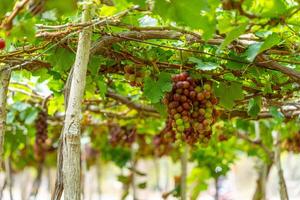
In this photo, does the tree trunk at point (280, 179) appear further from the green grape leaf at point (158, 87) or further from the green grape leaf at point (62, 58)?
the green grape leaf at point (62, 58)

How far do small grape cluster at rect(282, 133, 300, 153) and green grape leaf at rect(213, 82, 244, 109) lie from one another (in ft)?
6.19

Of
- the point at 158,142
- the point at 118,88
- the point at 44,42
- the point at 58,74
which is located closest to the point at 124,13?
the point at 44,42

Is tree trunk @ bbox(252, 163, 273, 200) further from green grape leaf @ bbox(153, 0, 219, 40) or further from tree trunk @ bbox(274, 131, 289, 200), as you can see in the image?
green grape leaf @ bbox(153, 0, 219, 40)

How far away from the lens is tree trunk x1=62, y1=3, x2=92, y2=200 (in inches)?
53.2

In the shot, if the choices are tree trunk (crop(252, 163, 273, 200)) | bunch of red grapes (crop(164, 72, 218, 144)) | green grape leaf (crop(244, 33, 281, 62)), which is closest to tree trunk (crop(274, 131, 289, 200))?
tree trunk (crop(252, 163, 273, 200))

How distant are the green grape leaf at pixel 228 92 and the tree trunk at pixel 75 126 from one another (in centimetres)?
48

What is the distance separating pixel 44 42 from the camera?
1.49 meters

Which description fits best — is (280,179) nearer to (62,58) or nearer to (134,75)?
(134,75)

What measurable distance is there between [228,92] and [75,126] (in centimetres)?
54

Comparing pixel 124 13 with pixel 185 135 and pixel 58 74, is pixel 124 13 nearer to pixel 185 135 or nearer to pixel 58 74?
pixel 185 135

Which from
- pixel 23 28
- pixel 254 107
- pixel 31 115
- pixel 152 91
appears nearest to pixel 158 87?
pixel 152 91

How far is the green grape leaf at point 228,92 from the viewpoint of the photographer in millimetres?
1667

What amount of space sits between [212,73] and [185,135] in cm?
20

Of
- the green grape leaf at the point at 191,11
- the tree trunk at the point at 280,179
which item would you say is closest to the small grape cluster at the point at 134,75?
the green grape leaf at the point at 191,11
